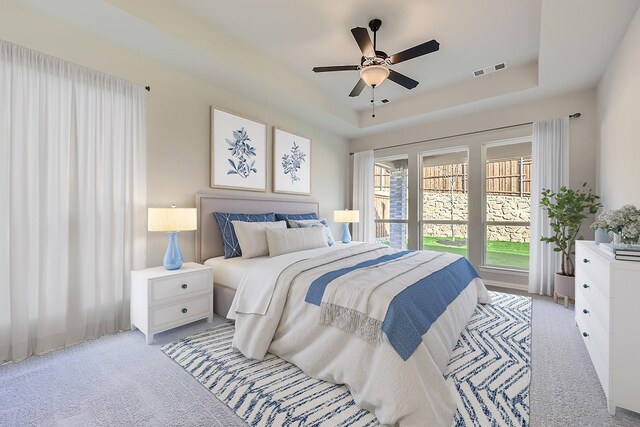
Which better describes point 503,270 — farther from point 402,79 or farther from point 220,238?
point 220,238

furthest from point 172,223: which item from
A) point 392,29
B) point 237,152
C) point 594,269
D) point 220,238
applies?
point 594,269

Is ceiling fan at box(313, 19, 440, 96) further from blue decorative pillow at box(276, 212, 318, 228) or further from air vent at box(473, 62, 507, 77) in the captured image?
blue decorative pillow at box(276, 212, 318, 228)

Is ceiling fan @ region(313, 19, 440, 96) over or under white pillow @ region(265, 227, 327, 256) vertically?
over

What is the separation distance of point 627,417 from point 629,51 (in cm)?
273

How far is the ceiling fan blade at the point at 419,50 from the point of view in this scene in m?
2.31

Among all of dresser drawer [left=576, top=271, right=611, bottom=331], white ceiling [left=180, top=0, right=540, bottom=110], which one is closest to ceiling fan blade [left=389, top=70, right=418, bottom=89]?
white ceiling [left=180, top=0, right=540, bottom=110]

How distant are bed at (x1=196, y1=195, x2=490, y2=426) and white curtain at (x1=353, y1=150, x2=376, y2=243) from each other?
2.52 meters

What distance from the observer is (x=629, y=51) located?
92.1 inches

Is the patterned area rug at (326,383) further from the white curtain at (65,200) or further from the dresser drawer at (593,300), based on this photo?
the white curtain at (65,200)

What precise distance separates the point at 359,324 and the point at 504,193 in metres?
4.05

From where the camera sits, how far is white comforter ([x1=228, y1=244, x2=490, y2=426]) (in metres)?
1.44

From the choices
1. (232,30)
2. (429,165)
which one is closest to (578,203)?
(429,165)

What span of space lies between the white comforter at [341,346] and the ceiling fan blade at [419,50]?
1841mm

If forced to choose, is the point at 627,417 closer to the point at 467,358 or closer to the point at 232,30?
the point at 467,358
